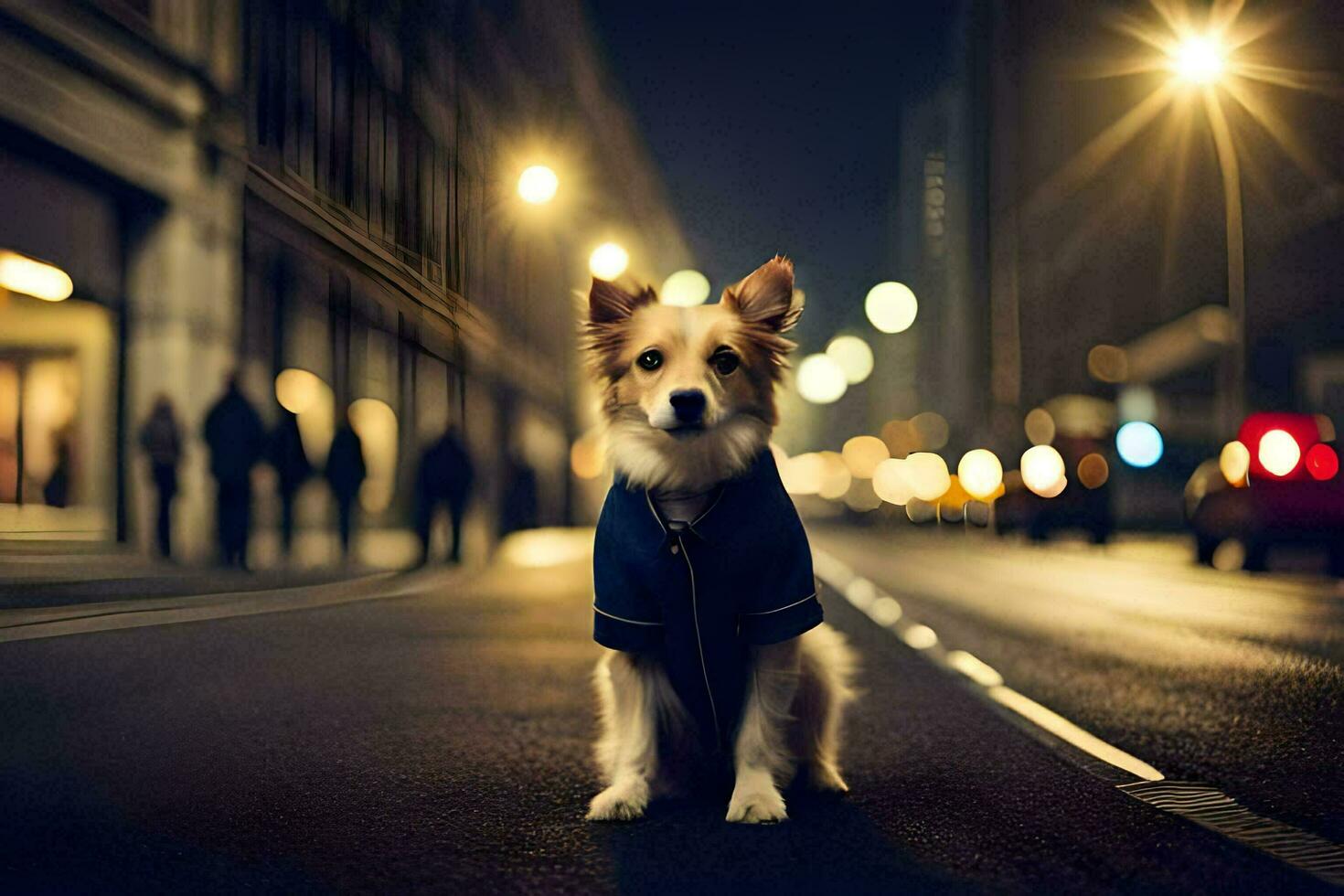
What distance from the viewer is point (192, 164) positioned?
58.4 feet

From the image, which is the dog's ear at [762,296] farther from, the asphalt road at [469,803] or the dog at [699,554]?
the asphalt road at [469,803]

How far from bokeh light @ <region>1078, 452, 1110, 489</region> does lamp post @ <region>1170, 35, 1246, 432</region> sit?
2507 mm

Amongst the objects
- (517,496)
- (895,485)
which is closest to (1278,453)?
(517,496)

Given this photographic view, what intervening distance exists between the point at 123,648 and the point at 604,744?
4949 mm

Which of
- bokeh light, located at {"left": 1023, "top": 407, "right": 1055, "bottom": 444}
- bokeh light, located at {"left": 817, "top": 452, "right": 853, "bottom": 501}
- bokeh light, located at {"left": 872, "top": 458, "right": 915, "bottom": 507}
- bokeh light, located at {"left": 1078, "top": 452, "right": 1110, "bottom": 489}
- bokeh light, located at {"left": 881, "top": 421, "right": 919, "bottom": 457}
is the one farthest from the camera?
bokeh light, located at {"left": 881, "top": 421, "right": 919, "bottom": 457}

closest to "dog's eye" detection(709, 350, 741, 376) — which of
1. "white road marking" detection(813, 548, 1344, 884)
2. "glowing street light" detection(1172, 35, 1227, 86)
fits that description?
"white road marking" detection(813, 548, 1344, 884)

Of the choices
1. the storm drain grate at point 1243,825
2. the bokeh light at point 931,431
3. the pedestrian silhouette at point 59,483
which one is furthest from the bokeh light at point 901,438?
the storm drain grate at point 1243,825

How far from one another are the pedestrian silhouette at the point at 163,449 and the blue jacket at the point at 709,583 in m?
12.5

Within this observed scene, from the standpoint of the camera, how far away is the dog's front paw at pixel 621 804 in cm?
384

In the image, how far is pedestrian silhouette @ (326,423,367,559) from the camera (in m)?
16.7

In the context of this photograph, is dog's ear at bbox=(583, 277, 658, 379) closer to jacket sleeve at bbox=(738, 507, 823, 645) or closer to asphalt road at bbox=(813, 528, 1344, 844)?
jacket sleeve at bbox=(738, 507, 823, 645)

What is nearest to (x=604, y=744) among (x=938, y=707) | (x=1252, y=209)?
(x=938, y=707)

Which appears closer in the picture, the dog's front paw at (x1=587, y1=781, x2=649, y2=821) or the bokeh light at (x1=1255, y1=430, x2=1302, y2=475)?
the dog's front paw at (x1=587, y1=781, x2=649, y2=821)

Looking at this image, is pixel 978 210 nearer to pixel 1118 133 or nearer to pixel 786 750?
pixel 1118 133
